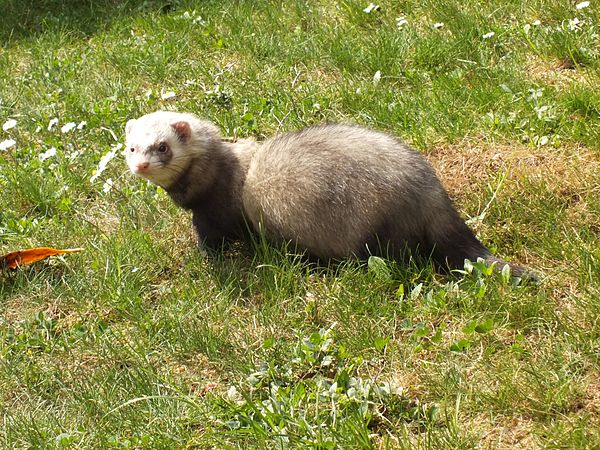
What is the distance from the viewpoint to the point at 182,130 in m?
4.44

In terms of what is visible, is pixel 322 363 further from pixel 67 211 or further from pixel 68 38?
pixel 68 38

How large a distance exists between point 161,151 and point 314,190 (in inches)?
37.0

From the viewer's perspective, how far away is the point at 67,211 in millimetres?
4836

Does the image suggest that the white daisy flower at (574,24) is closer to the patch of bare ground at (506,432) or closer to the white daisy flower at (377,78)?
the white daisy flower at (377,78)

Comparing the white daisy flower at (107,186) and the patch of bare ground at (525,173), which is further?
the white daisy flower at (107,186)

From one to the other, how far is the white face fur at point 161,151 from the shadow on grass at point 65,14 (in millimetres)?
2767

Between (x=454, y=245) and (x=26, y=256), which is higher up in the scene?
(x=454, y=245)

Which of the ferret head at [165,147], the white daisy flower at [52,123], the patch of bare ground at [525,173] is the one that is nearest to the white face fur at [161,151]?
the ferret head at [165,147]

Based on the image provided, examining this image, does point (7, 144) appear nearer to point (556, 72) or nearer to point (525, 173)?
point (525, 173)

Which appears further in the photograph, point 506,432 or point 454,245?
point 454,245

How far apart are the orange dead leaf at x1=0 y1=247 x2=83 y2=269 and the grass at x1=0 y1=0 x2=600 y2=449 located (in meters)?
0.06

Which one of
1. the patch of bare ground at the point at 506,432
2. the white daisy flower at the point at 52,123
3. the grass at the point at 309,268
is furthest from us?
the white daisy flower at the point at 52,123

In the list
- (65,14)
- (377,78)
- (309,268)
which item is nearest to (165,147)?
(309,268)

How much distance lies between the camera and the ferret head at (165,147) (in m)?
4.38
